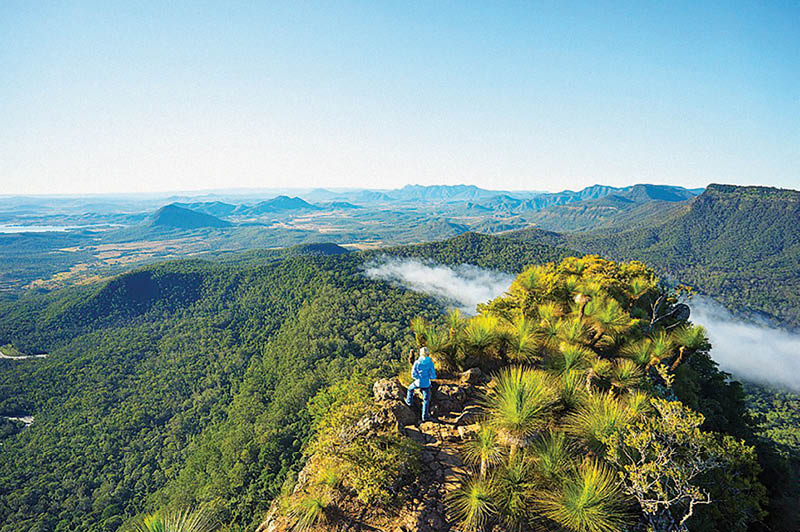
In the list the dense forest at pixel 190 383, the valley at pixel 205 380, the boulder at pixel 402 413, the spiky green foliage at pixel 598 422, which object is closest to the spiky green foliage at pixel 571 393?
the spiky green foliage at pixel 598 422

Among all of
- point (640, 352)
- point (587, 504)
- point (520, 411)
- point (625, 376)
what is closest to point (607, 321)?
point (640, 352)

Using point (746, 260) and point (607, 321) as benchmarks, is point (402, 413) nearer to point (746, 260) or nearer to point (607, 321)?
point (607, 321)

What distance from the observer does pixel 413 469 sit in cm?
503

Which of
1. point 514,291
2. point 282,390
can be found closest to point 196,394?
point 282,390

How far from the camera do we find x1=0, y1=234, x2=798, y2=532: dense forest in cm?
3950

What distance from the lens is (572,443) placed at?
5.04 metres

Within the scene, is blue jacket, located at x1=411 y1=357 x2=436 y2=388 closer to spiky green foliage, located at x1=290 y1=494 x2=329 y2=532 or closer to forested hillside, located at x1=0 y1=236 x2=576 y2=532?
spiky green foliage, located at x1=290 y1=494 x2=329 y2=532

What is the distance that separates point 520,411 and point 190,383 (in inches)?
3189

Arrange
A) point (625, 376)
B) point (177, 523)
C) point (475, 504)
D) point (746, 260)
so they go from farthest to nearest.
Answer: point (746, 260), point (625, 376), point (177, 523), point (475, 504)

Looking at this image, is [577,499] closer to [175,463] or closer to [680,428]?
[680,428]

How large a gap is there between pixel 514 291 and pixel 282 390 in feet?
172

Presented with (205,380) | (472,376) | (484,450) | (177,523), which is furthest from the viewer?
(205,380)

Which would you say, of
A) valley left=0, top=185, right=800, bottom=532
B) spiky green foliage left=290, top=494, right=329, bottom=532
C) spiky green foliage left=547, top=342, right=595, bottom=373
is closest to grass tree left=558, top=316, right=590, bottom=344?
spiky green foliage left=547, top=342, right=595, bottom=373

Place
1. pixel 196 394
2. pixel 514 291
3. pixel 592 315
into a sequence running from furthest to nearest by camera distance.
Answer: pixel 196 394 → pixel 514 291 → pixel 592 315
